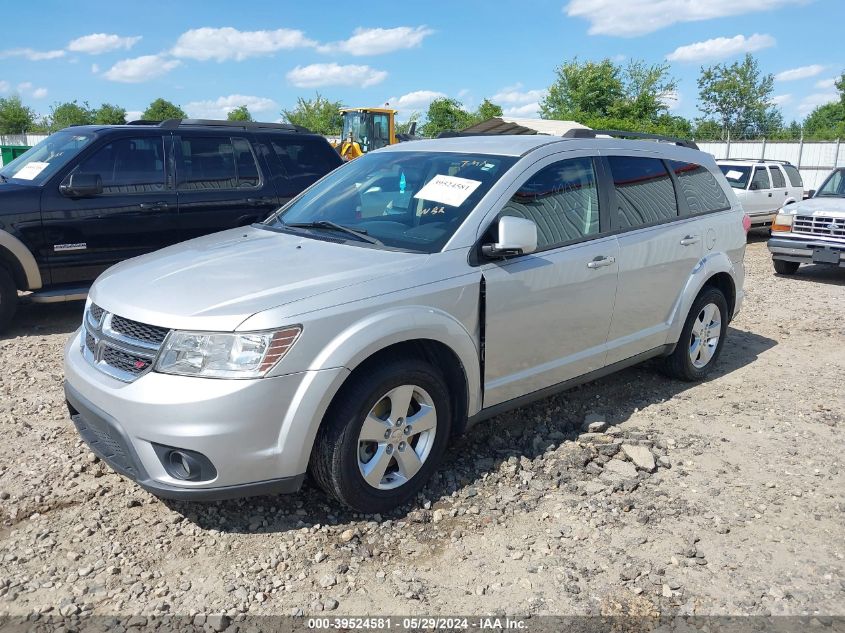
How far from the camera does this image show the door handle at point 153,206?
6.84 meters

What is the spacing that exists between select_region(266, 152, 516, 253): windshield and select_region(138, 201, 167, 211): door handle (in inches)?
111

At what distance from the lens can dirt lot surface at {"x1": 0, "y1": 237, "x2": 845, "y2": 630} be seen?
2926 mm

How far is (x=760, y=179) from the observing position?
14703mm

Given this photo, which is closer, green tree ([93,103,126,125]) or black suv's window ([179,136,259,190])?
black suv's window ([179,136,259,190])

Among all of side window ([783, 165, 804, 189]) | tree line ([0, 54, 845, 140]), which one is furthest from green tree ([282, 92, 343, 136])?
side window ([783, 165, 804, 189])

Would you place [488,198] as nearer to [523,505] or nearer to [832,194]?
[523,505]

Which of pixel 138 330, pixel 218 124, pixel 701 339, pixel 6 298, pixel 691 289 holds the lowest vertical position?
pixel 701 339

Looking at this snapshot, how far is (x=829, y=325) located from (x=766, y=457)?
3988mm

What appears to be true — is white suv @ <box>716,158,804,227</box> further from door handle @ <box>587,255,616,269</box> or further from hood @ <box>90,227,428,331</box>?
hood @ <box>90,227,428,331</box>

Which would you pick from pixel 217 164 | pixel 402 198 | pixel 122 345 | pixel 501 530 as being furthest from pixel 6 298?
pixel 501 530

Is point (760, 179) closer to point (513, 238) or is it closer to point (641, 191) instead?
point (641, 191)

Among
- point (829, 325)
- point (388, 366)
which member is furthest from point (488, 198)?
point (829, 325)

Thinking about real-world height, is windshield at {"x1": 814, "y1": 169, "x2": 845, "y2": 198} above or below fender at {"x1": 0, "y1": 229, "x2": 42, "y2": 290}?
above

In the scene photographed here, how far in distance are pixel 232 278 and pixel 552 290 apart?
179 cm
